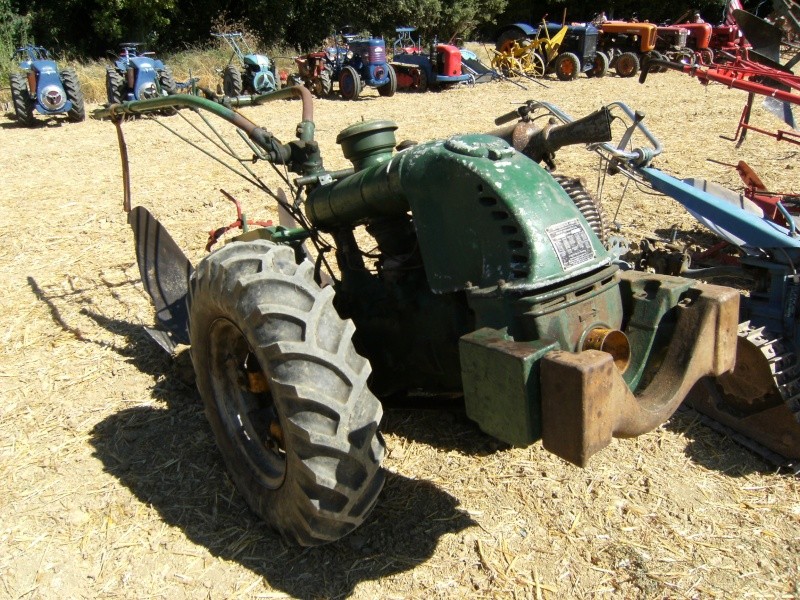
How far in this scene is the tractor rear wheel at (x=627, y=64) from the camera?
762 inches

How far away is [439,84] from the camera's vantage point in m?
18.3

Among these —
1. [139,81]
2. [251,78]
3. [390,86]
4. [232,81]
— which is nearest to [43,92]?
[139,81]

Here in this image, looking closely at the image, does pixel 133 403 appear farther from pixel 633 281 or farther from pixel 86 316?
pixel 633 281

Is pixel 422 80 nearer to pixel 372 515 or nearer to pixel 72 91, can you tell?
pixel 72 91

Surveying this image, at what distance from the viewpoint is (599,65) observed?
65.2ft

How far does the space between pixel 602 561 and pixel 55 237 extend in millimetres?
5504

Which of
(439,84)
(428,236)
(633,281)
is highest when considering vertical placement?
(428,236)

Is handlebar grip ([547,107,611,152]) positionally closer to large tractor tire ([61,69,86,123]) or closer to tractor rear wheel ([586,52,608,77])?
large tractor tire ([61,69,86,123])

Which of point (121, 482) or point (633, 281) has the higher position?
point (633, 281)

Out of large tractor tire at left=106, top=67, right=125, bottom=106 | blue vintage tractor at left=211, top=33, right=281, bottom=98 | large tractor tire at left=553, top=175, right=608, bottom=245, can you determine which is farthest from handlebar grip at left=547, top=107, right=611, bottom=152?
blue vintage tractor at left=211, top=33, right=281, bottom=98

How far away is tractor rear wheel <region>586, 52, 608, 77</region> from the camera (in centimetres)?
1966

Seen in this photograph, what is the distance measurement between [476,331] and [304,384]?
548mm

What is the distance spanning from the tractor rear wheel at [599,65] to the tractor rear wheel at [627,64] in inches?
14.6

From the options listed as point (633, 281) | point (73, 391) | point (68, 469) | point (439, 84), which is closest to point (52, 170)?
point (73, 391)
